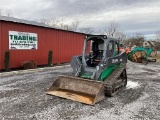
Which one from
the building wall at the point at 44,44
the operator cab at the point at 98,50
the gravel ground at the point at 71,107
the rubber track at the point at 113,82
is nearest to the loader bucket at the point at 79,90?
the gravel ground at the point at 71,107

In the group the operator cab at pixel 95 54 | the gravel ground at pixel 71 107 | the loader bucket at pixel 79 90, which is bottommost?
the gravel ground at pixel 71 107

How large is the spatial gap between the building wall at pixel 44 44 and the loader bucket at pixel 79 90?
6421 millimetres

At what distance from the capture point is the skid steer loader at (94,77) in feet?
21.5

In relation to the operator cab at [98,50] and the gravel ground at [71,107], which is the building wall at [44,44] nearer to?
the gravel ground at [71,107]

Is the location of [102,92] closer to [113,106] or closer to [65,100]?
[113,106]

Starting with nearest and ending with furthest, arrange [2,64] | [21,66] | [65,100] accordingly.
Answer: [65,100], [2,64], [21,66]

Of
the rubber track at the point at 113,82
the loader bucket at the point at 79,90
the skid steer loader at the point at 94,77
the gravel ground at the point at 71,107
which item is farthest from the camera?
the rubber track at the point at 113,82

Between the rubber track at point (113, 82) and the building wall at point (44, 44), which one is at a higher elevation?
the building wall at point (44, 44)

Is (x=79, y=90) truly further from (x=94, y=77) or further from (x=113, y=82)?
(x=113, y=82)

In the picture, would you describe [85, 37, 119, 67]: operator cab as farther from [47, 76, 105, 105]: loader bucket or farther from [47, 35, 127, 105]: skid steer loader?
[47, 76, 105, 105]: loader bucket

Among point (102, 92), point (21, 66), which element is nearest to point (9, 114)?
point (102, 92)

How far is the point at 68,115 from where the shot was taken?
5242 mm

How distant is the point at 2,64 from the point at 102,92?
7923 mm

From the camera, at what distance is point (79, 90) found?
22.6ft
